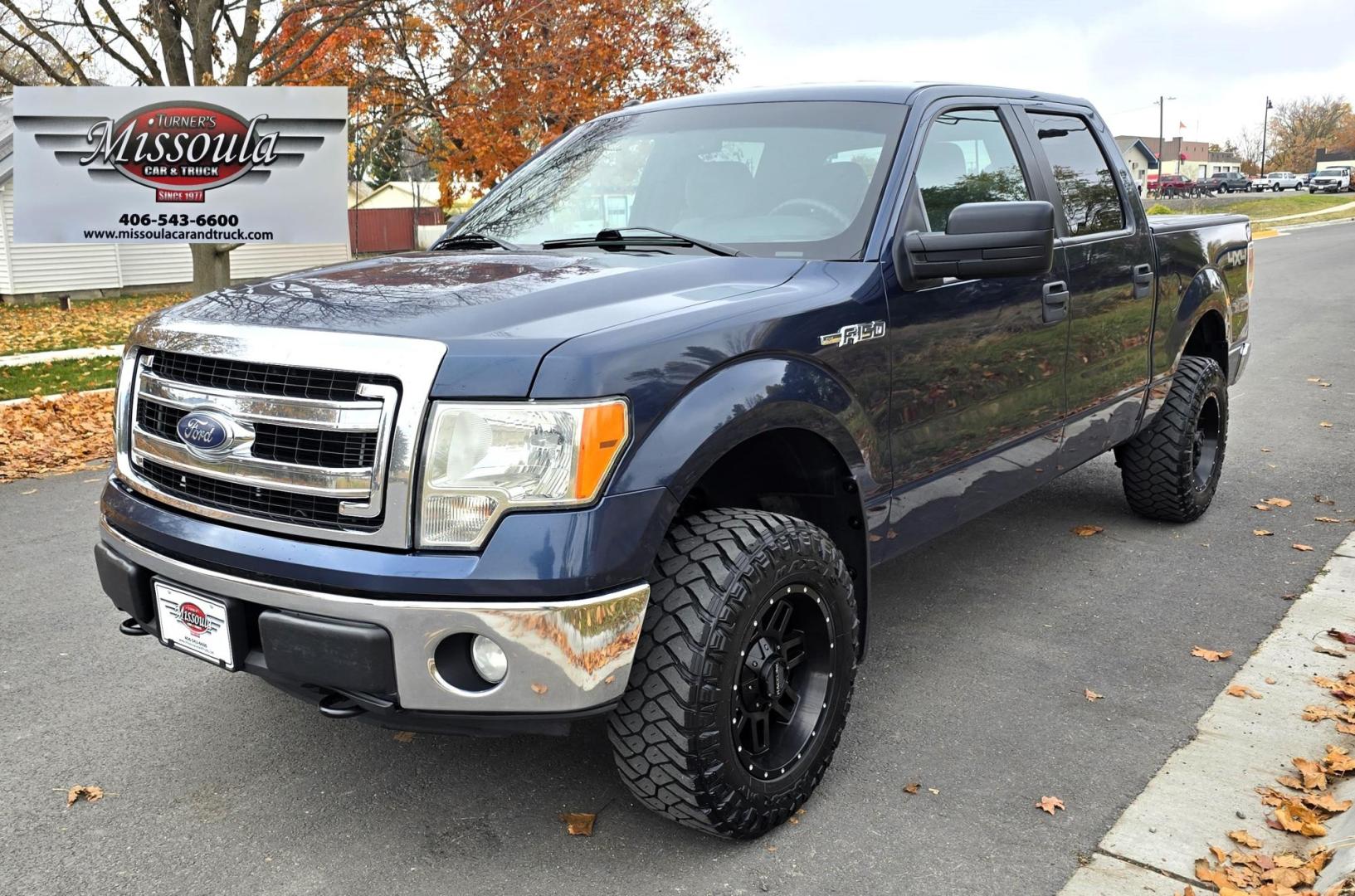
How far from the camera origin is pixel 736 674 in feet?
Answer: 9.11

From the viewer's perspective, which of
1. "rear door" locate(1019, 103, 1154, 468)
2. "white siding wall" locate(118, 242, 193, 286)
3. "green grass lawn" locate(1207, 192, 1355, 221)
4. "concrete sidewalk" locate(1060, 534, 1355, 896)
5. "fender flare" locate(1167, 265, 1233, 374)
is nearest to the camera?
"concrete sidewalk" locate(1060, 534, 1355, 896)

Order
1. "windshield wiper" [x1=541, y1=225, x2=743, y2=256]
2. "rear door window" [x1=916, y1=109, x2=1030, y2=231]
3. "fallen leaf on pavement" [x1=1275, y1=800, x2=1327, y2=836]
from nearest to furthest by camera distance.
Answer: "fallen leaf on pavement" [x1=1275, y1=800, x2=1327, y2=836], "windshield wiper" [x1=541, y1=225, x2=743, y2=256], "rear door window" [x1=916, y1=109, x2=1030, y2=231]

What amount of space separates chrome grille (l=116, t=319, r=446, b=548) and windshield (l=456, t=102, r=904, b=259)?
1301 millimetres

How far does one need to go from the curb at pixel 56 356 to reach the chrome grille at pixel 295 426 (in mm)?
10096

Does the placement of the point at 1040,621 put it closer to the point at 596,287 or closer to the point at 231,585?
the point at 596,287

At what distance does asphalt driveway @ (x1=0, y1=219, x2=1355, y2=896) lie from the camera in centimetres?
287

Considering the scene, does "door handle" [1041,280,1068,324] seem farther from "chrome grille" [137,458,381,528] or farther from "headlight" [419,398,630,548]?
"chrome grille" [137,458,381,528]

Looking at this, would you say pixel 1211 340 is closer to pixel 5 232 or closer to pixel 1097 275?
pixel 1097 275

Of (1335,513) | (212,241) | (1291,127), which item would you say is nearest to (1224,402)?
(1335,513)

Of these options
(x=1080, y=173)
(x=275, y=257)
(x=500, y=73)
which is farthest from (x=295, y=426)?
(x=275, y=257)

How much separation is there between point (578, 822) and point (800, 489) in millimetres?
1117

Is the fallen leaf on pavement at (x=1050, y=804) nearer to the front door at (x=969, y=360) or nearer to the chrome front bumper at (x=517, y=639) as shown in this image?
the front door at (x=969, y=360)

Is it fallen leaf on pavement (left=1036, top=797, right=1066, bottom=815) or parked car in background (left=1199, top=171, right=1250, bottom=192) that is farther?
parked car in background (left=1199, top=171, right=1250, bottom=192)

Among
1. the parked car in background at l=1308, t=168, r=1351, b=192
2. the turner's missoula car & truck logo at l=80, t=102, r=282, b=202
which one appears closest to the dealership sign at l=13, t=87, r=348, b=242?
the turner's missoula car & truck logo at l=80, t=102, r=282, b=202
